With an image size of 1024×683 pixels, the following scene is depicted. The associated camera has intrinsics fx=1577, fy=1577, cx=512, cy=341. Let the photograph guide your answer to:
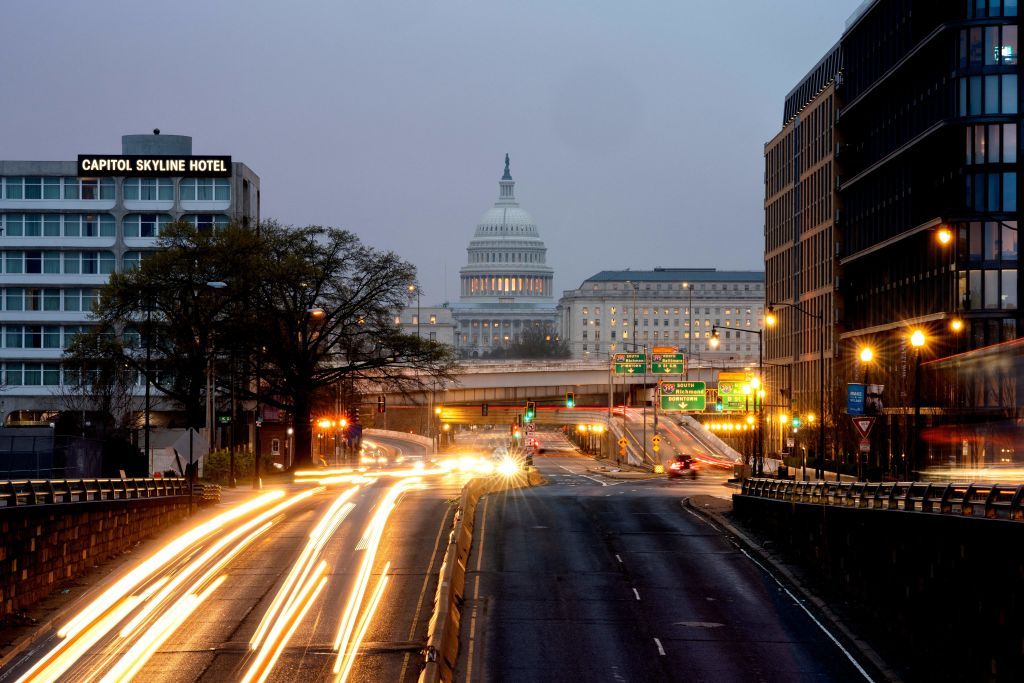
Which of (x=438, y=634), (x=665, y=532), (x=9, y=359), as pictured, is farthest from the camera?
(x=9, y=359)

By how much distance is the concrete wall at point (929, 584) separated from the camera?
29109mm

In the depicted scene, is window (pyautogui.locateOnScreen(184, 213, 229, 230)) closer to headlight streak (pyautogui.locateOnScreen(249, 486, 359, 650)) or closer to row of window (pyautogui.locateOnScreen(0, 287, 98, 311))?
row of window (pyautogui.locateOnScreen(0, 287, 98, 311))

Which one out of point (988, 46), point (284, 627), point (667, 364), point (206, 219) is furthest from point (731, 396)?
point (284, 627)

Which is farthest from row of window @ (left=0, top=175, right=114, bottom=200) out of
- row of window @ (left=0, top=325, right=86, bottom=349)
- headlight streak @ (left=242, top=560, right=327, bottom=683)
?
headlight streak @ (left=242, top=560, right=327, bottom=683)

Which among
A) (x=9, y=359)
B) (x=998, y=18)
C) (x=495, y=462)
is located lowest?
(x=495, y=462)

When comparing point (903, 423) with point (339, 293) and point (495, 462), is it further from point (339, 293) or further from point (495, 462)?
point (495, 462)

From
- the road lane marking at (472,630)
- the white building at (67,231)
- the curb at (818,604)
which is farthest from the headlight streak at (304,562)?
the white building at (67,231)

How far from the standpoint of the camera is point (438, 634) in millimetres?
33062

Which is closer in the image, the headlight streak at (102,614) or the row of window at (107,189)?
the headlight streak at (102,614)

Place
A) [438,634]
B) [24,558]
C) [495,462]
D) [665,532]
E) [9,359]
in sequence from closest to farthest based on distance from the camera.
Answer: [438,634] → [24,558] → [665,532] → [9,359] → [495,462]

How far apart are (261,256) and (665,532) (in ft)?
157

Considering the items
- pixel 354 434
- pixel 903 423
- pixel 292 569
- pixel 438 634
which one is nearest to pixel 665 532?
pixel 292 569

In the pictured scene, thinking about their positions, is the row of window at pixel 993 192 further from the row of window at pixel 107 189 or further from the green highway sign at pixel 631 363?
the row of window at pixel 107 189

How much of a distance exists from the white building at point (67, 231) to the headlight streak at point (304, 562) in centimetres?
6092
